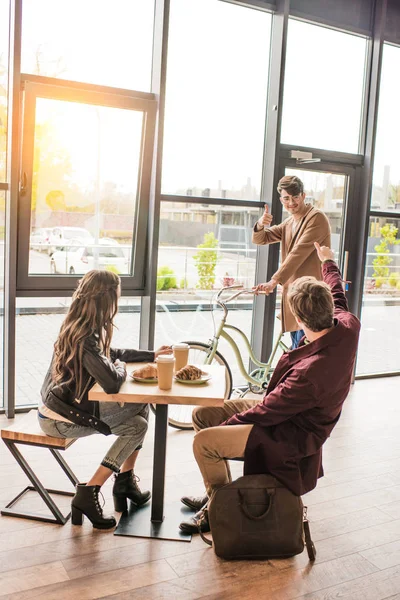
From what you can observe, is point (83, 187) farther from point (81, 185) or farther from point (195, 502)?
point (195, 502)

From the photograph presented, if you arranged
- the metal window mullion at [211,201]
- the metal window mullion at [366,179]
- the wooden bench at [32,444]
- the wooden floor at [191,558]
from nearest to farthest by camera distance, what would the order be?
the wooden floor at [191,558]
the wooden bench at [32,444]
the metal window mullion at [211,201]
the metal window mullion at [366,179]

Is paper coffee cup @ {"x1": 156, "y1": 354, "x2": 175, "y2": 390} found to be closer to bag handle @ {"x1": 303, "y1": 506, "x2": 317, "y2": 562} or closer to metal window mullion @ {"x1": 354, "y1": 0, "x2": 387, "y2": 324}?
bag handle @ {"x1": 303, "y1": 506, "x2": 317, "y2": 562}

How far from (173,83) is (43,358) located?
90.7 inches

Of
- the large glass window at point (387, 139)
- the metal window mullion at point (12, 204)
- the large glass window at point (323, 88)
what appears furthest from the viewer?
the large glass window at point (387, 139)

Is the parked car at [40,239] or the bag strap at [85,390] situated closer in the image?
the bag strap at [85,390]

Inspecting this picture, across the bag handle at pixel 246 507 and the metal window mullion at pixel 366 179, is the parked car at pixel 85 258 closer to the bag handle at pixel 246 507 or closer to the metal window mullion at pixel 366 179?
the metal window mullion at pixel 366 179

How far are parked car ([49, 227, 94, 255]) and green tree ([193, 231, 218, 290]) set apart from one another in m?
0.95

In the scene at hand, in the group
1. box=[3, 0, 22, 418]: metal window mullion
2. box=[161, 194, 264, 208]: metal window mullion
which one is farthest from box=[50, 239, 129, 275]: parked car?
box=[161, 194, 264, 208]: metal window mullion

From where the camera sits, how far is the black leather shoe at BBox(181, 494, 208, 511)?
295 centimetres

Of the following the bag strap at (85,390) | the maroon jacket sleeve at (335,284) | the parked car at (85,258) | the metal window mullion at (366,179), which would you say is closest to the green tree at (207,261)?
the parked car at (85,258)

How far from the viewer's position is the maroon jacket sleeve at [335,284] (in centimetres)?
298

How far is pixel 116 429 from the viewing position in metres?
2.82

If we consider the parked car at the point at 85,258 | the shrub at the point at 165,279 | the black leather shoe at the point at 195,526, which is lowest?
the black leather shoe at the point at 195,526

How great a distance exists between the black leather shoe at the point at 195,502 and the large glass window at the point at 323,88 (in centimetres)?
325
